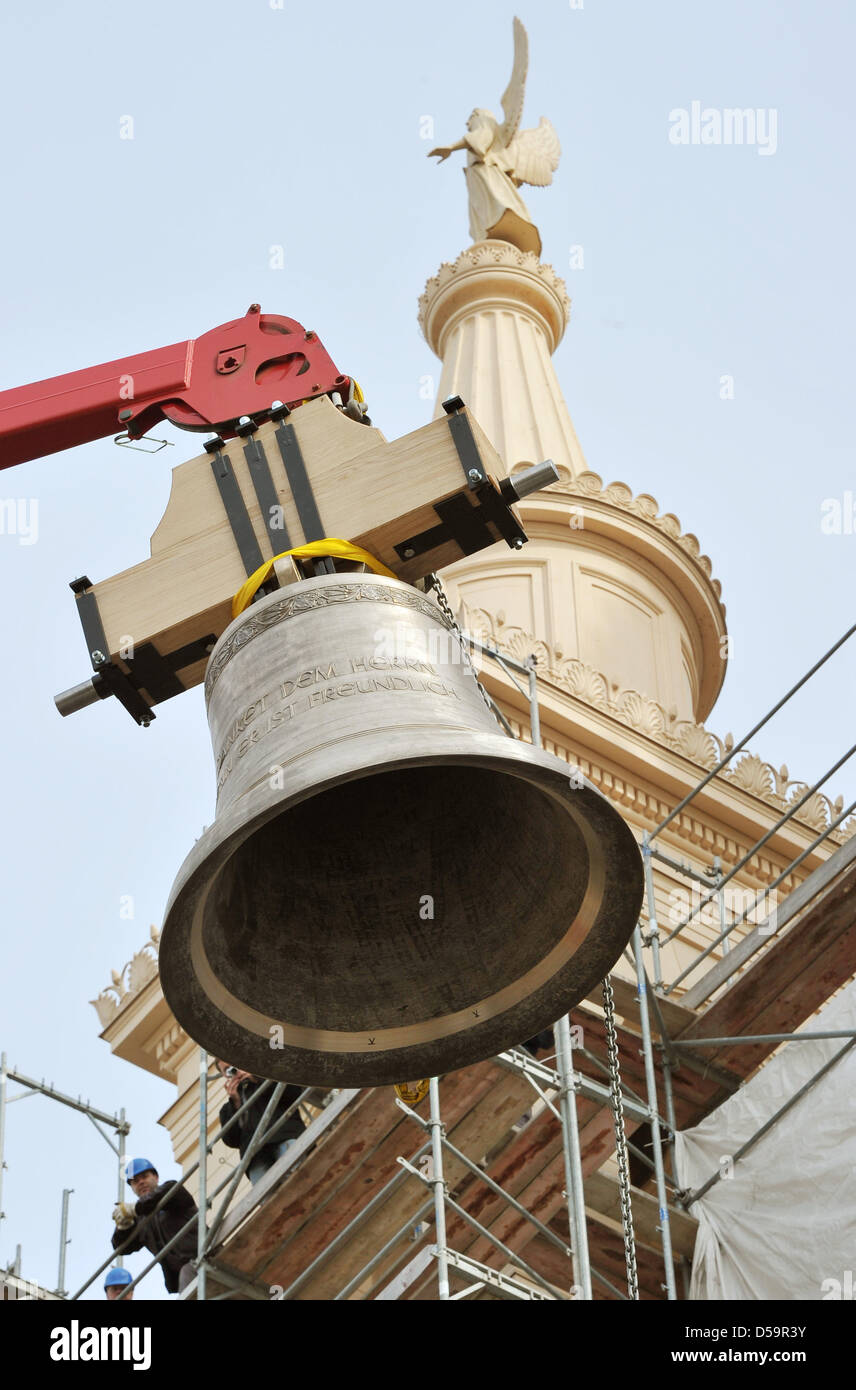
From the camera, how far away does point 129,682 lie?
670 centimetres

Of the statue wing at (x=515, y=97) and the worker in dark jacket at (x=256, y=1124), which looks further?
the statue wing at (x=515, y=97)

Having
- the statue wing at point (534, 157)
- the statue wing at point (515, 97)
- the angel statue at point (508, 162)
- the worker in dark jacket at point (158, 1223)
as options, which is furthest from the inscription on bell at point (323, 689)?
the statue wing at point (515, 97)

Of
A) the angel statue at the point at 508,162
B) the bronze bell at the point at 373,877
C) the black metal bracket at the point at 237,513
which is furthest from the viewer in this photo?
the angel statue at the point at 508,162

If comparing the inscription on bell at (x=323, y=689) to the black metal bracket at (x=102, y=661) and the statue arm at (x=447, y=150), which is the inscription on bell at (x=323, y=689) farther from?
the statue arm at (x=447, y=150)

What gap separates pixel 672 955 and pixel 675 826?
63.6 inches

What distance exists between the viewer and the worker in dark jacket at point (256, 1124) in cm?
1281

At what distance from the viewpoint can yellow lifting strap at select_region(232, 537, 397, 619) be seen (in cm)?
654

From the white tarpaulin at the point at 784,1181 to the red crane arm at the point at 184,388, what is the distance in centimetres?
579

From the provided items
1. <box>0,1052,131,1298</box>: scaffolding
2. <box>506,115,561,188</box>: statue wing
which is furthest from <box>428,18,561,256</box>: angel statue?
<box>0,1052,131,1298</box>: scaffolding

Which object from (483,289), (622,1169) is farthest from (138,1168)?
(483,289)

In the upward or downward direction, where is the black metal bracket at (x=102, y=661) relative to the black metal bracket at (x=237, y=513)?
downward

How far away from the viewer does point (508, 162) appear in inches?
1128
